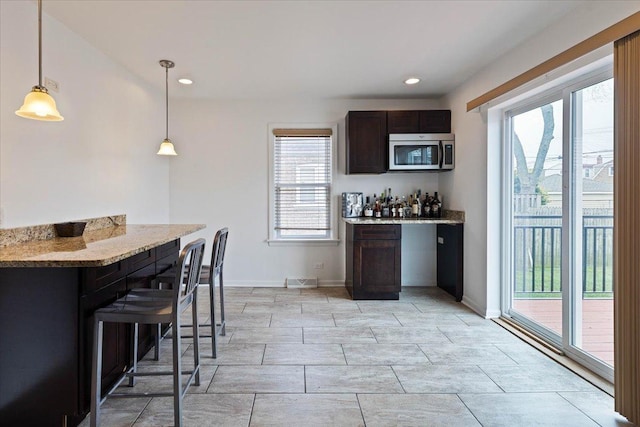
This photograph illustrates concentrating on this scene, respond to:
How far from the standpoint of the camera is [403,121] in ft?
14.6

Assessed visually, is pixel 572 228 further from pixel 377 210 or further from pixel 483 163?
pixel 377 210

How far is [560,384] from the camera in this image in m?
2.32

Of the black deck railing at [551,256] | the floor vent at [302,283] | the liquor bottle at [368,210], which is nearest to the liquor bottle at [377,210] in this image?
the liquor bottle at [368,210]

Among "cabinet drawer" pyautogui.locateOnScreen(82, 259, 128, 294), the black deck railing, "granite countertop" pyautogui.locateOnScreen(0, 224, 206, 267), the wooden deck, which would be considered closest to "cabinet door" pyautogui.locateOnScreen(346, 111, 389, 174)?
the black deck railing

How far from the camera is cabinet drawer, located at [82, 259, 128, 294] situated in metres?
1.78

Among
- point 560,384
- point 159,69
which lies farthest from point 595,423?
point 159,69

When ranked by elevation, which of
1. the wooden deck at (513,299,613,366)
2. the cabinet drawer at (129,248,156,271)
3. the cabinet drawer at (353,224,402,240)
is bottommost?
the wooden deck at (513,299,613,366)

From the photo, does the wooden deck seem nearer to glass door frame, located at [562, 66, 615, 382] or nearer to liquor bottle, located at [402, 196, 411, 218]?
glass door frame, located at [562, 66, 615, 382]

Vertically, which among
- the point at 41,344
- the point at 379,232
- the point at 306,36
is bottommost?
the point at 41,344

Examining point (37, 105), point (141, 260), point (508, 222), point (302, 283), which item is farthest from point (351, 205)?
point (37, 105)

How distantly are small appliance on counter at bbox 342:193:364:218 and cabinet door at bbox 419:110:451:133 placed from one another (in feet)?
3.91

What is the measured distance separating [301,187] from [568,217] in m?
3.08

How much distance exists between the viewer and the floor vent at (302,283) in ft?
15.7

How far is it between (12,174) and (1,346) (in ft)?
3.71
